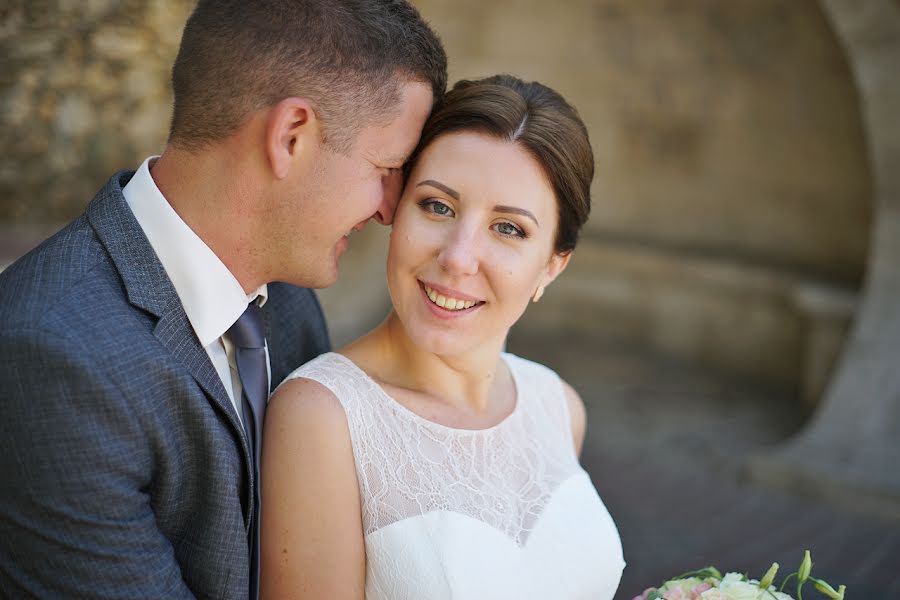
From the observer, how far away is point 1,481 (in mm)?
1914

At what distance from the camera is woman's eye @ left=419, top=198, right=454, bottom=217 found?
247 centimetres

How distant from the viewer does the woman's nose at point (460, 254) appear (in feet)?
7.82

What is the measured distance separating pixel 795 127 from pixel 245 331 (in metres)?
6.00

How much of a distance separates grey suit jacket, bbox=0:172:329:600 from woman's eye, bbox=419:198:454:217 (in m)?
0.67

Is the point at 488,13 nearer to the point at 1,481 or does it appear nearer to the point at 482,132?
the point at 482,132

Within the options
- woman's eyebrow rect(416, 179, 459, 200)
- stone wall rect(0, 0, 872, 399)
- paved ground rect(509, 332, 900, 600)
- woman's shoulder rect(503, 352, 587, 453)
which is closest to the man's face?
woman's eyebrow rect(416, 179, 459, 200)

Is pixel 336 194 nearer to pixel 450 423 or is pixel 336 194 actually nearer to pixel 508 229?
pixel 508 229

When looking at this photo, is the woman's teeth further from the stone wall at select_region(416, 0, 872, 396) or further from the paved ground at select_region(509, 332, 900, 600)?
the stone wall at select_region(416, 0, 872, 396)

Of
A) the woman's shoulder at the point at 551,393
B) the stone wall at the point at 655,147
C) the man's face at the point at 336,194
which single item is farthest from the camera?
the stone wall at the point at 655,147

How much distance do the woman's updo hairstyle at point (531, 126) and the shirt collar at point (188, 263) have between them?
0.60 metres

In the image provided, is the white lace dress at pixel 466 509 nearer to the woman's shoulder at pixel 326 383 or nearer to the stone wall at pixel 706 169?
the woman's shoulder at pixel 326 383

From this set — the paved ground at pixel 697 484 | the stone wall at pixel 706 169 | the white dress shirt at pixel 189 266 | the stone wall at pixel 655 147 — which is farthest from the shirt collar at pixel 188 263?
the stone wall at pixel 706 169

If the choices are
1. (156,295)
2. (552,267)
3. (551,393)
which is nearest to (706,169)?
(551,393)

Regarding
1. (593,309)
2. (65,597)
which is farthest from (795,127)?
(65,597)
